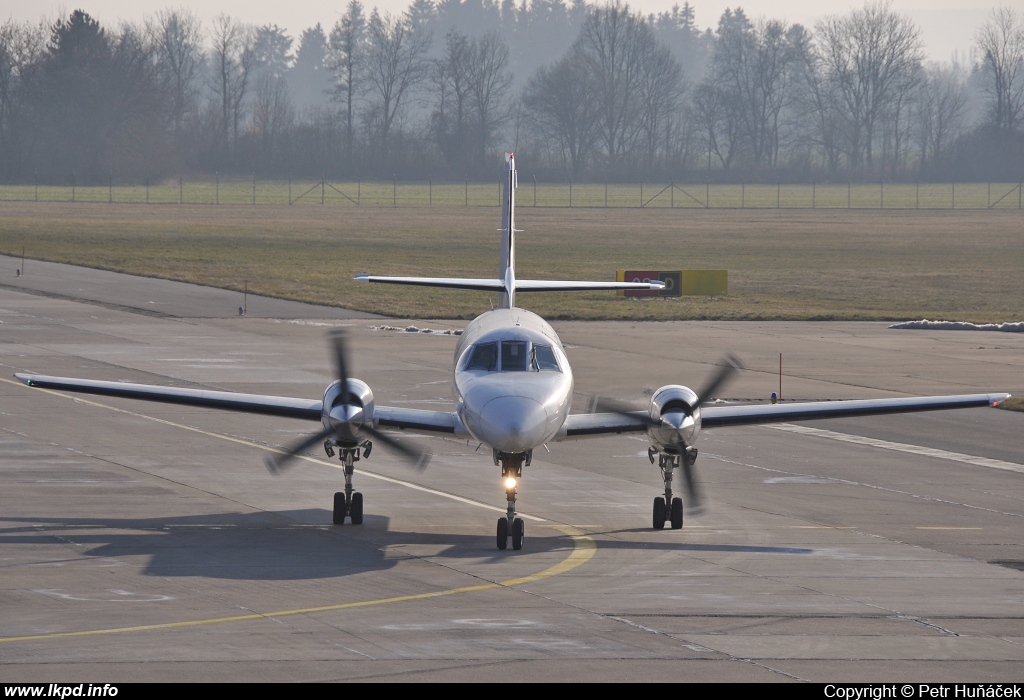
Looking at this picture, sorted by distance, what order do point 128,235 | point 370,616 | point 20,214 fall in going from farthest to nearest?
point 20,214
point 128,235
point 370,616

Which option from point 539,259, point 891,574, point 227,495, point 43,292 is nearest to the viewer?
point 891,574

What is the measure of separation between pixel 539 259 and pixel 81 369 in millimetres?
42344

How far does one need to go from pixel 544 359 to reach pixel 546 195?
126729mm

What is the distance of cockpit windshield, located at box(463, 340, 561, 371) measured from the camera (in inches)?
691

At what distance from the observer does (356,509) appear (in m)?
18.7

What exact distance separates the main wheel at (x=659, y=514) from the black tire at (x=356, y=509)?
4.19 meters

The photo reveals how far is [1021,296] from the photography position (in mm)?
58188

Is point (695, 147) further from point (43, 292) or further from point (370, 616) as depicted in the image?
point (370, 616)

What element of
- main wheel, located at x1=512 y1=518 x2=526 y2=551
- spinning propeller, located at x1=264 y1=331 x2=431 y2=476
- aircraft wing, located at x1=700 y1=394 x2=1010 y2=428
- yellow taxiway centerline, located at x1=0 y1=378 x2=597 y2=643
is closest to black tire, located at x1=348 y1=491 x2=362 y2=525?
spinning propeller, located at x1=264 y1=331 x2=431 y2=476

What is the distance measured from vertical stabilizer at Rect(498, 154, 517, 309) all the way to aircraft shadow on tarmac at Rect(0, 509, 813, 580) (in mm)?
5125

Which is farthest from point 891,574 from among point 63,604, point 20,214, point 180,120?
point 180,120

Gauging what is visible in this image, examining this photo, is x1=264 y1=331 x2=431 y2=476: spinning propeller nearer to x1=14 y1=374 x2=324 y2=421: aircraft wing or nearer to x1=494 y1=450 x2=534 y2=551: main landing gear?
x1=14 y1=374 x2=324 y2=421: aircraft wing

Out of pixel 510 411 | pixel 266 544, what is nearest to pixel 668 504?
pixel 510 411
